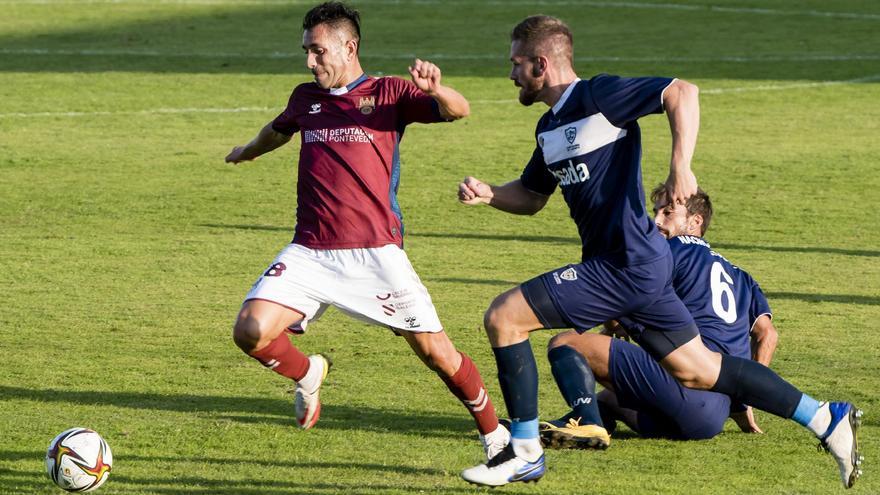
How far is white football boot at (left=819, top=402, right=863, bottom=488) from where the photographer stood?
6.90 m

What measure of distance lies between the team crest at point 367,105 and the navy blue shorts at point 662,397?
1.78 metres

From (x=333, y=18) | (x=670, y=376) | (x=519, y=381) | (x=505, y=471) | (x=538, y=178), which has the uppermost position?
(x=333, y=18)

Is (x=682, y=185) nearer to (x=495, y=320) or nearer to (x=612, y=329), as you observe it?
(x=495, y=320)

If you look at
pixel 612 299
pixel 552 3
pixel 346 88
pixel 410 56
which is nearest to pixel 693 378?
pixel 612 299

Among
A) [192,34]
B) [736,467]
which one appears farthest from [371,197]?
[192,34]


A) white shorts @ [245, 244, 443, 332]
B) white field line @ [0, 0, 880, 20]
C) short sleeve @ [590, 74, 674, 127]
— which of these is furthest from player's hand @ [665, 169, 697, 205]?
white field line @ [0, 0, 880, 20]

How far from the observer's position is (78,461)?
677 cm

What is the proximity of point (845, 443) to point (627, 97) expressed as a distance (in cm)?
190

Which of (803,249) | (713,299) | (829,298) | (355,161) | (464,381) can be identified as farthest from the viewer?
(803,249)

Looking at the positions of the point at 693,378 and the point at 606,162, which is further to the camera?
the point at 693,378

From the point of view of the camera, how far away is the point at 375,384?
9164 mm

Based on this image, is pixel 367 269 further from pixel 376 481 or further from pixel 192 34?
pixel 192 34

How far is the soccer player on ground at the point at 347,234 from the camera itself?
741 cm

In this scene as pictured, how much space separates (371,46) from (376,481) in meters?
22.2
